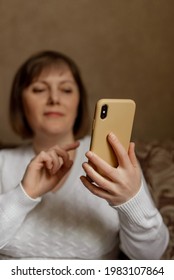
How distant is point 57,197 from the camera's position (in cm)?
104

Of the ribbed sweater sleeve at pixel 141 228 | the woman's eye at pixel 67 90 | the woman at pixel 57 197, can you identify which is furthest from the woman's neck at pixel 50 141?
the ribbed sweater sleeve at pixel 141 228

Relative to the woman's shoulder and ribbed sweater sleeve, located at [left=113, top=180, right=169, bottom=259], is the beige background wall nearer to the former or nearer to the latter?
the woman's shoulder

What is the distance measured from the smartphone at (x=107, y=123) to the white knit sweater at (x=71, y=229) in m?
0.19

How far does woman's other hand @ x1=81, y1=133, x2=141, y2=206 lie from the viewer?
77 cm

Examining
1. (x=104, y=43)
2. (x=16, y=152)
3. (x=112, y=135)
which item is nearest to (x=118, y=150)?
(x=112, y=135)

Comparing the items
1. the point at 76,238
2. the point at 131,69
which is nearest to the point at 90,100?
the point at 131,69

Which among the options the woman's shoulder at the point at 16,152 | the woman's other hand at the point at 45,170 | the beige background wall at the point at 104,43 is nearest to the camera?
the woman's other hand at the point at 45,170

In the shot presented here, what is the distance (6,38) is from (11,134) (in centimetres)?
34

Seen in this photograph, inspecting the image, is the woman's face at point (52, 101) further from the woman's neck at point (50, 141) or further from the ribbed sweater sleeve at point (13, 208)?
the ribbed sweater sleeve at point (13, 208)

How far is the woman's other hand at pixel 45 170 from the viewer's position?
0.90m

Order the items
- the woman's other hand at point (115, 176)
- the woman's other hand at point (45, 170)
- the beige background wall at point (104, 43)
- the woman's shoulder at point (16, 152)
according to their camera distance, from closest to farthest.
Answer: the woman's other hand at point (115, 176) < the woman's other hand at point (45, 170) < the woman's shoulder at point (16, 152) < the beige background wall at point (104, 43)

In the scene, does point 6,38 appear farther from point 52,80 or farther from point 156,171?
point 156,171

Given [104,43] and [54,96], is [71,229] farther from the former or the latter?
[104,43]

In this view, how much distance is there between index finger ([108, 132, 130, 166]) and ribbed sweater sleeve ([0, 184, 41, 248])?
232mm
